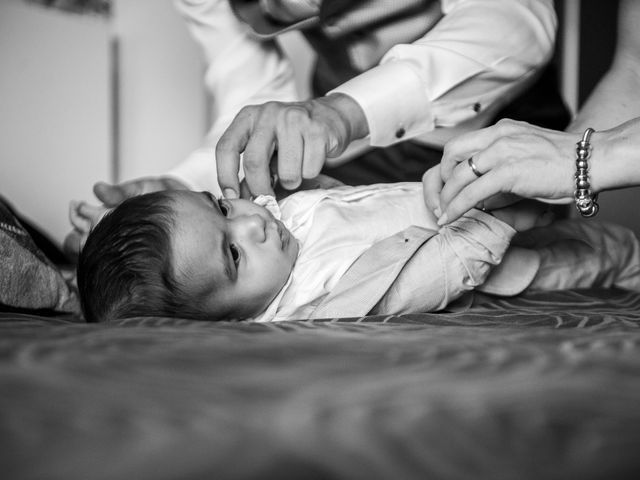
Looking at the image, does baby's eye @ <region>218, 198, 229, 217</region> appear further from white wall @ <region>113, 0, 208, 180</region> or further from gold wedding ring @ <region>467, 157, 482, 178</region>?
white wall @ <region>113, 0, 208, 180</region>

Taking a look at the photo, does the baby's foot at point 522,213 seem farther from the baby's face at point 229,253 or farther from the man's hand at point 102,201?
the man's hand at point 102,201

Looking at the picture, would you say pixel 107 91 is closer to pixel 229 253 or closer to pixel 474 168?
pixel 229 253

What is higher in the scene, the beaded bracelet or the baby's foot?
the beaded bracelet

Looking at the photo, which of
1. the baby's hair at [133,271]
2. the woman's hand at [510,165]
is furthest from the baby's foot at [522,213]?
the baby's hair at [133,271]

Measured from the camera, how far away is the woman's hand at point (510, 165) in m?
0.78

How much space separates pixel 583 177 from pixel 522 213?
0.73ft

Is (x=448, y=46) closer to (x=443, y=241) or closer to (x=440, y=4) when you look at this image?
(x=440, y=4)

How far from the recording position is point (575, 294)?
1.02 meters

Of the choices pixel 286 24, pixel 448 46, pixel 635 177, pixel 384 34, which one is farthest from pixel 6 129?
pixel 635 177

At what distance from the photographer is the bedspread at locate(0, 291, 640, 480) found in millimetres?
236

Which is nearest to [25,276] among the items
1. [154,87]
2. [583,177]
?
[583,177]

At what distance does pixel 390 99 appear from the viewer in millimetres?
1087

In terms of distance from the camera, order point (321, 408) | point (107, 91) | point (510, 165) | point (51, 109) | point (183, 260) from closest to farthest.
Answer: point (321, 408) → point (510, 165) → point (183, 260) → point (51, 109) → point (107, 91)

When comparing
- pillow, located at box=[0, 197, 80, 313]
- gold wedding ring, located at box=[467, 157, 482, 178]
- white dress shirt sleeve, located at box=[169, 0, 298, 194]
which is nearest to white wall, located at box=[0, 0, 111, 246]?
white dress shirt sleeve, located at box=[169, 0, 298, 194]
